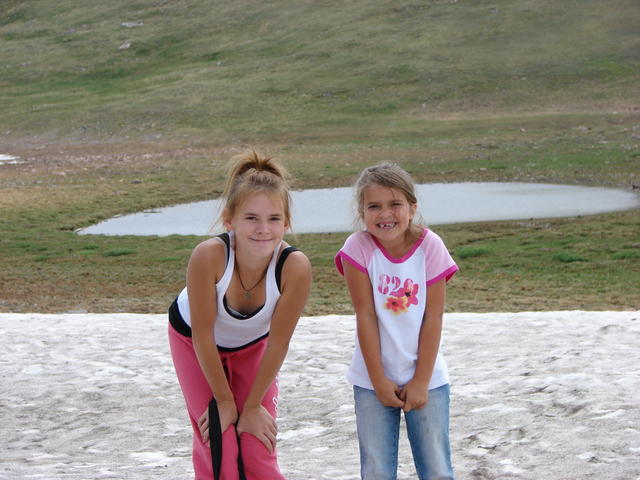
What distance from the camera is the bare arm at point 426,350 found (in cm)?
455

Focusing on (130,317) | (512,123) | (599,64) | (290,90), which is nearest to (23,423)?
(130,317)

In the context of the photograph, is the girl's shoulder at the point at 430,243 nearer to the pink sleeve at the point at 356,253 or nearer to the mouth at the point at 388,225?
the mouth at the point at 388,225

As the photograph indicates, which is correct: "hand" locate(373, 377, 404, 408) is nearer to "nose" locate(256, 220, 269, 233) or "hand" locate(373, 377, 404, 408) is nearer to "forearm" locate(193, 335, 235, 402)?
"forearm" locate(193, 335, 235, 402)

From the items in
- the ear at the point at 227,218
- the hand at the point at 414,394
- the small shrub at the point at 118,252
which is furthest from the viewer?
the small shrub at the point at 118,252

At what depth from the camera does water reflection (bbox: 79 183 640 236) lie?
22.6 metres

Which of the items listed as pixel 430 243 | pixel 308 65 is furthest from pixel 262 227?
pixel 308 65

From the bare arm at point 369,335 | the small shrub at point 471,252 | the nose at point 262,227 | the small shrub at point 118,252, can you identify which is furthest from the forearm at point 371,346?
the small shrub at point 118,252

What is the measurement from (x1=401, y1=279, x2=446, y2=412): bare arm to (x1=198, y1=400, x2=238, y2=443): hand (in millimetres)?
820

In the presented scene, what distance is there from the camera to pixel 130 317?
11547 mm

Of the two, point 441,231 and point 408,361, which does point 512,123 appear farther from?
point 408,361

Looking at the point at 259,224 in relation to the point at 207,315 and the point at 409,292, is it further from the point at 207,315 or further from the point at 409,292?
the point at 409,292

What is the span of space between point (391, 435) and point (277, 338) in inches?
28.7

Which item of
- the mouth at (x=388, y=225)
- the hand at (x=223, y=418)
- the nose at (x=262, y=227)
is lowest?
the hand at (x=223, y=418)

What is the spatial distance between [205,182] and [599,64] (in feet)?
102
